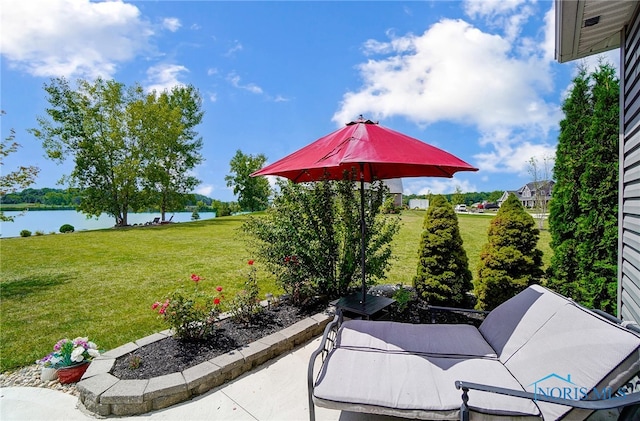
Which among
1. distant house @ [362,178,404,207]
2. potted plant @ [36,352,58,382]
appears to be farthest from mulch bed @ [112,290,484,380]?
distant house @ [362,178,404,207]

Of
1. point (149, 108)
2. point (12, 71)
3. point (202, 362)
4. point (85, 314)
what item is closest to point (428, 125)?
point (202, 362)

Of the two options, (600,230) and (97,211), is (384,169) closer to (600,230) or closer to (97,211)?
(600,230)

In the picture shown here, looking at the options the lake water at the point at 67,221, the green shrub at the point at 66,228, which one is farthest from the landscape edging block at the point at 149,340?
the green shrub at the point at 66,228

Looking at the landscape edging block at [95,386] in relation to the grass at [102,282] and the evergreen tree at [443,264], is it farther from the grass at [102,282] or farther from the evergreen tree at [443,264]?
the evergreen tree at [443,264]

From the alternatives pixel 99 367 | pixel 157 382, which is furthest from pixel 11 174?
pixel 157 382

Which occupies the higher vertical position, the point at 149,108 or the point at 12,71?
the point at 149,108

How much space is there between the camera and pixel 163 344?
3027 millimetres

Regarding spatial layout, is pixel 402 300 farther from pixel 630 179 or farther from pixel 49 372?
pixel 49 372

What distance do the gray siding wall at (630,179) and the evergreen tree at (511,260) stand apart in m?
1.02

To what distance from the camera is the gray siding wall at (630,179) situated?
2.40 m

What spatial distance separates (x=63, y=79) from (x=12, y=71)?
16886 millimetres

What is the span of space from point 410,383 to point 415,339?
62 centimetres

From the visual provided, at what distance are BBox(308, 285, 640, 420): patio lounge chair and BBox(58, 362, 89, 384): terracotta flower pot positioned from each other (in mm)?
2367

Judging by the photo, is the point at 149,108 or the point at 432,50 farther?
the point at 149,108
